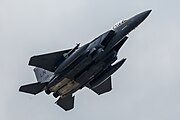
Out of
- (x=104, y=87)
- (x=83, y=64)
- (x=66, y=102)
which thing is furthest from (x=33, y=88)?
(x=104, y=87)

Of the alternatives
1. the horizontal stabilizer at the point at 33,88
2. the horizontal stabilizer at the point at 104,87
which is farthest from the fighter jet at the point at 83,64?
the horizontal stabilizer at the point at 104,87

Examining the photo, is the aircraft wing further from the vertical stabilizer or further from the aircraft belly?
the aircraft belly

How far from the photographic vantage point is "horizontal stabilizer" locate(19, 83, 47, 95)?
84750 millimetres

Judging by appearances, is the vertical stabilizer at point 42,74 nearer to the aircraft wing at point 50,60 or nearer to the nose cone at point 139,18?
the aircraft wing at point 50,60

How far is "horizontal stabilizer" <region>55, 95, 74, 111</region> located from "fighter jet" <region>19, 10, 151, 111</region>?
1.13m

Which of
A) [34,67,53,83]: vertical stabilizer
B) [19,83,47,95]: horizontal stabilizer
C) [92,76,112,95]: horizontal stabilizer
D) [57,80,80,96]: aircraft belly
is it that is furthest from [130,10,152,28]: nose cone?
[19,83,47,95]: horizontal stabilizer

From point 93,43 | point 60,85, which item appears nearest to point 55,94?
point 60,85

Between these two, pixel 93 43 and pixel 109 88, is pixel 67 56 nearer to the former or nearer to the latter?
pixel 93 43

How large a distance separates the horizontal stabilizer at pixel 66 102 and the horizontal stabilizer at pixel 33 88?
3.86 meters

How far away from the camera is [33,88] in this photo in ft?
278

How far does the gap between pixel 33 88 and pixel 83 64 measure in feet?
22.1

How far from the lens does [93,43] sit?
8275cm

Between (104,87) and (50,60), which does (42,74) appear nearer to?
(50,60)

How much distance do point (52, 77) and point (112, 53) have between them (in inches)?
275
